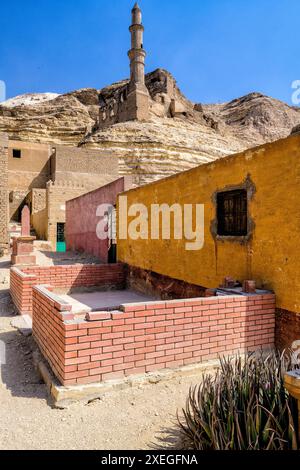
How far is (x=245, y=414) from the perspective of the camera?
1.92 metres

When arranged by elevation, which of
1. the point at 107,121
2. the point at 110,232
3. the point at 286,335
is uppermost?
→ the point at 107,121

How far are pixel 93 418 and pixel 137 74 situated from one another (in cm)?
4263

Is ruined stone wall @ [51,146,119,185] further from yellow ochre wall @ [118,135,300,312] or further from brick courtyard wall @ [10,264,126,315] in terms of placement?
yellow ochre wall @ [118,135,300,312]

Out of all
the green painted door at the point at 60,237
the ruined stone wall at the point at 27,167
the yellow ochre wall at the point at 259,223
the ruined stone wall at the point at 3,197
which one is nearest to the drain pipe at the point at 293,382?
the yellow ochre wall at the point at 259,223

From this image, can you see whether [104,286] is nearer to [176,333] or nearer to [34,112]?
[176,333]

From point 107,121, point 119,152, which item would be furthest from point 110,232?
point 107,121

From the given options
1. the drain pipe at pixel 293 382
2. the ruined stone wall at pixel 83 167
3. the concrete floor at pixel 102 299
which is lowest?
the concrete floor at pixel 102 299

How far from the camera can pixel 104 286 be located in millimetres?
8656

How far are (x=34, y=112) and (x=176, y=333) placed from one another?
4466cm

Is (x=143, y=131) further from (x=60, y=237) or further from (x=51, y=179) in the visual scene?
(x=60, y=237)

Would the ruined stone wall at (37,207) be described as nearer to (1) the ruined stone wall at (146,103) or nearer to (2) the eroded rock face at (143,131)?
(2) the eroded rock face at (143,131)

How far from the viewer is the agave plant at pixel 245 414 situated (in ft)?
5.96

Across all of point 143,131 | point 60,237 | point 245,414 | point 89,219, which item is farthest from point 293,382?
point 143,131

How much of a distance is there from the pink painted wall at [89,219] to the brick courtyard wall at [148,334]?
698 cm
